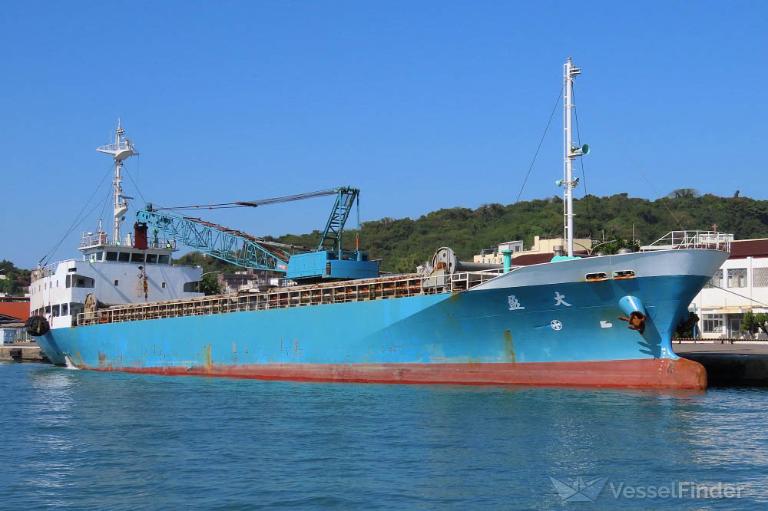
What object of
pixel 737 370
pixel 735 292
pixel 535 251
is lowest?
pixel 737 370

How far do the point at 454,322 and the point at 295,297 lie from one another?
8805 millimetres

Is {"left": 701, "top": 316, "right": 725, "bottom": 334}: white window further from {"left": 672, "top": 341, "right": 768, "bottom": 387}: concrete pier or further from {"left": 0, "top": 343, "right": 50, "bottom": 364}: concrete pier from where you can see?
{"left": 0, "top": 343, "right": 50, "bottom": 364}: concrete pier

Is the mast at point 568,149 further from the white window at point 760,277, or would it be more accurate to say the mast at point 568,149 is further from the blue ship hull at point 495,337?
the white window at point 760,277

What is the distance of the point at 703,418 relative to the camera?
18.2 metres

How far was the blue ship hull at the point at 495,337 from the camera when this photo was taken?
2245 cm

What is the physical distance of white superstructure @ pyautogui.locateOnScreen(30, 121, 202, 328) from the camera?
42125mm

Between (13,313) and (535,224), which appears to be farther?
(535,224)

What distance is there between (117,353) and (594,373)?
2482 cm

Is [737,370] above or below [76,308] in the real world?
below

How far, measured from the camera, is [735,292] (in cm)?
4919

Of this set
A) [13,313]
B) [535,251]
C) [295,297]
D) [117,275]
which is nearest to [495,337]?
→ [295,297]

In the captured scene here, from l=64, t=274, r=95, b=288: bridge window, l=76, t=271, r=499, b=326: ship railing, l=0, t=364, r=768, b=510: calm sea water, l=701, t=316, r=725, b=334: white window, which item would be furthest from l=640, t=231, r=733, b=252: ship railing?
l=64, t=274, r=95, b=288: bridge window

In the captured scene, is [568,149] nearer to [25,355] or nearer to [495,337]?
[495,337]

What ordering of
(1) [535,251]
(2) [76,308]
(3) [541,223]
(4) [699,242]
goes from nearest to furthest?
(4) [699,242] → (2) [76,308] → (1) [535,251] → (3) [541,223]
